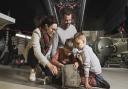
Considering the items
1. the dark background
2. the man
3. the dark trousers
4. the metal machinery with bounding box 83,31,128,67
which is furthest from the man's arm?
the dark background

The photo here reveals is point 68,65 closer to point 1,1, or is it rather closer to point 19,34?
point 19,34

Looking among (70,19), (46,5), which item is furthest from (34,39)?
(46,5)

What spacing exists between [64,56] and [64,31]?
0.79 ft

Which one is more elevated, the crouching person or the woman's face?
the woman's face

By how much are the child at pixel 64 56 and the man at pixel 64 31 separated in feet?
0.20

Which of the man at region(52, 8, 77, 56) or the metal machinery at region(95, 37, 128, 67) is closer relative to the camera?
the man at region(52, 8, 77, 56)

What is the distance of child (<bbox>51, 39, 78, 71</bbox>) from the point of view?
2.10 m

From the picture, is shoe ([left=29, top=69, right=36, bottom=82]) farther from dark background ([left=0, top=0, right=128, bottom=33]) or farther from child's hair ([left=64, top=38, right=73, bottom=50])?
dark background ([left=0, top=0, right=128, bottom=33])

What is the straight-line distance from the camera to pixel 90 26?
3.89 metres

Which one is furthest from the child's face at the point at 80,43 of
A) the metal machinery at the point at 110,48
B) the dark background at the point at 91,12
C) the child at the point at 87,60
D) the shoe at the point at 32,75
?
the dark background at the point at 91,12

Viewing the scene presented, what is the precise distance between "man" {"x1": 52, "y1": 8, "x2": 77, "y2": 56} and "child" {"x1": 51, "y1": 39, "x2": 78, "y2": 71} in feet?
0.20

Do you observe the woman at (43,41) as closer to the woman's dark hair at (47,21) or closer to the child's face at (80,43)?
the woman's dark hair at (47,21)

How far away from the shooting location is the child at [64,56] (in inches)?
82.8

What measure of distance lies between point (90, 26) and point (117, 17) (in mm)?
523
